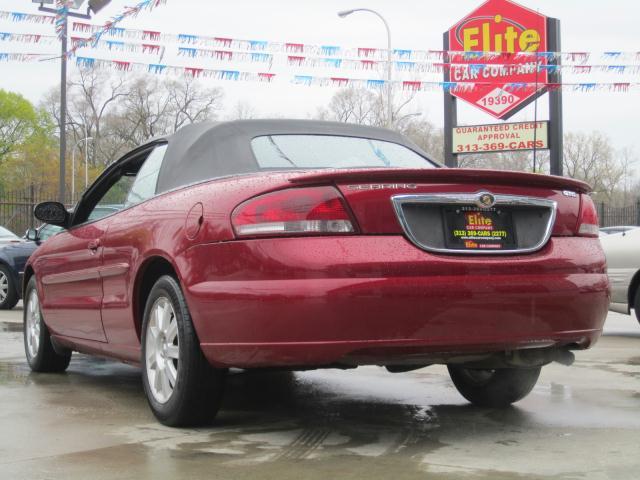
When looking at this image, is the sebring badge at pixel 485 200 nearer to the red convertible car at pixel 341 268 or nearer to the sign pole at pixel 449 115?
the red convertible car at pixel 341 268

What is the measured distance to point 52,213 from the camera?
21.3 feet

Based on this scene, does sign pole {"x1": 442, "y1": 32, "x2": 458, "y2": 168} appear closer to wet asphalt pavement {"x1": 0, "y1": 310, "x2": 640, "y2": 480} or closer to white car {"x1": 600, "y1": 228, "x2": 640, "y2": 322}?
white car {"x1": 600, "y1": 228, "x2": 640, "y2": 322}

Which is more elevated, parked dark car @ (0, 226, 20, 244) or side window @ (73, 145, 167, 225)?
side window @ (73, 145, 167, 225)

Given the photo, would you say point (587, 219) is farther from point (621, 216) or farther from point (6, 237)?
point (621, 216)

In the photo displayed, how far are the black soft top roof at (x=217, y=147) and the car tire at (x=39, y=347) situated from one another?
2.14 m

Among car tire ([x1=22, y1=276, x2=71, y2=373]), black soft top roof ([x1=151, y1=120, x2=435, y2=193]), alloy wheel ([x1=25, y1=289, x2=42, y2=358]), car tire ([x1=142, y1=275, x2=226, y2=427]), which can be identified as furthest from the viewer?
alloy wheel ([x1=25, y1=289, x2=42, y2=358])

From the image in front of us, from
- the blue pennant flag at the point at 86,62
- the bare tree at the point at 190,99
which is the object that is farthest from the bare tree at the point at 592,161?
the blue pennant flag at the point at 86,62

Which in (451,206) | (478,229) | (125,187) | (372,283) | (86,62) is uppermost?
(86,62)

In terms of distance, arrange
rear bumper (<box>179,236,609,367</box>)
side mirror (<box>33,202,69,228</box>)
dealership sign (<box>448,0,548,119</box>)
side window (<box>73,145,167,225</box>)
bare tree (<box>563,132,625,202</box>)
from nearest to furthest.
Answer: rear bumper (<box>179,236,609,367</box>), side window (<box>73,145,167,225</box>), side mirror (<box>33,202,69,228</box>), dealership sign (<box>448,0,548,119</box>), bare tree (<box>563,132,625,202</box>)

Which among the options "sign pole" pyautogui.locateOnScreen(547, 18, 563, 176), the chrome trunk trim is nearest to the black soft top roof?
the chrome trunk trim

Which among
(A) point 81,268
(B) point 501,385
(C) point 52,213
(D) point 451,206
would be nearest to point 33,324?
(C) point 52,213

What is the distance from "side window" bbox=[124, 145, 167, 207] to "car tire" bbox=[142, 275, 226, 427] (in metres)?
0.78

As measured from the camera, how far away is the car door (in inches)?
227

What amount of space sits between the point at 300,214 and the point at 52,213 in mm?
2923
